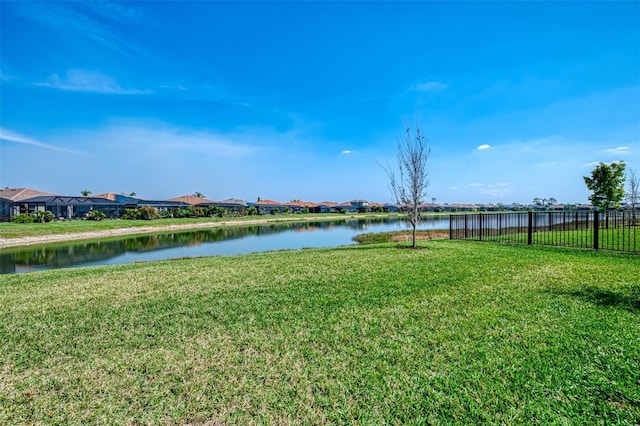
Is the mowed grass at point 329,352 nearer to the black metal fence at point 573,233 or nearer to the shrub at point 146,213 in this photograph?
the black metal fence at point 573,233

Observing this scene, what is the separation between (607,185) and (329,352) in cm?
2756

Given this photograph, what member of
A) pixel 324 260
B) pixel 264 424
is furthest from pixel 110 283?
pixel 264 424

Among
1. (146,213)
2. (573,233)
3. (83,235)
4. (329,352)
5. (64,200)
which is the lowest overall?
(83,235)

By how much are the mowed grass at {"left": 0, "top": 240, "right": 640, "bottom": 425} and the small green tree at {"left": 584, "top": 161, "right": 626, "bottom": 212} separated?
21.2 metres

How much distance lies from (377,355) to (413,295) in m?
2.22

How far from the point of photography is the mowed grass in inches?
91.1

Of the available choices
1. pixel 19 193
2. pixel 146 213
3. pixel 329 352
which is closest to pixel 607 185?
pixel 329 352

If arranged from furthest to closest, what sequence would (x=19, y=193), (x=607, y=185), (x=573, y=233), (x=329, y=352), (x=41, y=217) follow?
(x=19, y=193) < (x=41, y=217) < (x=607, y=185) < (x=573, y=233) < (x=329, y=352)

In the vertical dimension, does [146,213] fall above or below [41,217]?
above

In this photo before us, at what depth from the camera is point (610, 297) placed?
4.80m

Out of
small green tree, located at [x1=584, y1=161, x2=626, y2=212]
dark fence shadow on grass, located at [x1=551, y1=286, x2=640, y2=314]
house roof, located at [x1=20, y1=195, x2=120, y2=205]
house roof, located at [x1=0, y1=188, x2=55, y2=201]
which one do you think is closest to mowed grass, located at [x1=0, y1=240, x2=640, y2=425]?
dark fence shadow on grass, located at [x1=551, y1=286, x2=640, y2=314]

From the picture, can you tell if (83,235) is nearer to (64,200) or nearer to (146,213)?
(146,213)

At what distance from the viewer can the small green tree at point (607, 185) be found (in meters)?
21.3

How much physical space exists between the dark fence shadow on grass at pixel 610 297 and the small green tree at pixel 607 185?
21.8 metres
